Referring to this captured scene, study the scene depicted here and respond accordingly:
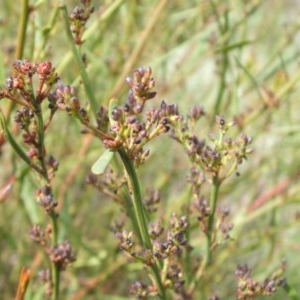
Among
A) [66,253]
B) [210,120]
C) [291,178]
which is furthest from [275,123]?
[66,253]

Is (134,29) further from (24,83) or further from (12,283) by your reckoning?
(24,83)

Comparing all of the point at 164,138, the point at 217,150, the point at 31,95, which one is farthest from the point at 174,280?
the point at 164,138

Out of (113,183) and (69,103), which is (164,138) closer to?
(113,183)

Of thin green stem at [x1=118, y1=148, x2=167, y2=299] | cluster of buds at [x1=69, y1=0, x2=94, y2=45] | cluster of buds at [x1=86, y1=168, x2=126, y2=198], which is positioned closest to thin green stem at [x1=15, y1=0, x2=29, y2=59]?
cluster of buds at [x1=69, y1=0, x2=94, y2=45]

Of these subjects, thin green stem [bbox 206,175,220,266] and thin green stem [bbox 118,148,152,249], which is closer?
thin green stem [bbox 118,148,152,249]

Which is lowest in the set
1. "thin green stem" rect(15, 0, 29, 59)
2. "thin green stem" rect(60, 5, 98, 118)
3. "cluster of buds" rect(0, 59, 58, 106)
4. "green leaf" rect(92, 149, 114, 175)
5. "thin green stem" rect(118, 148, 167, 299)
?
"thin green stem" rect(118, 148, 167, 299)

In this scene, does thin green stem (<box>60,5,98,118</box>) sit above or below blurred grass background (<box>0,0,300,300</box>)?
below

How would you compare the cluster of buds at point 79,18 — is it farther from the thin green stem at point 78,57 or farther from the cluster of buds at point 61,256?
the cluster of buds at point 61,256

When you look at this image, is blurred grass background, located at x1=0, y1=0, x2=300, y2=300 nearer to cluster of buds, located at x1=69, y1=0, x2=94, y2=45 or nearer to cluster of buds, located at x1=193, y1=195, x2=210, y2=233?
cluster of buds, located at x1=69, y1=0, x2=94, y2=45
